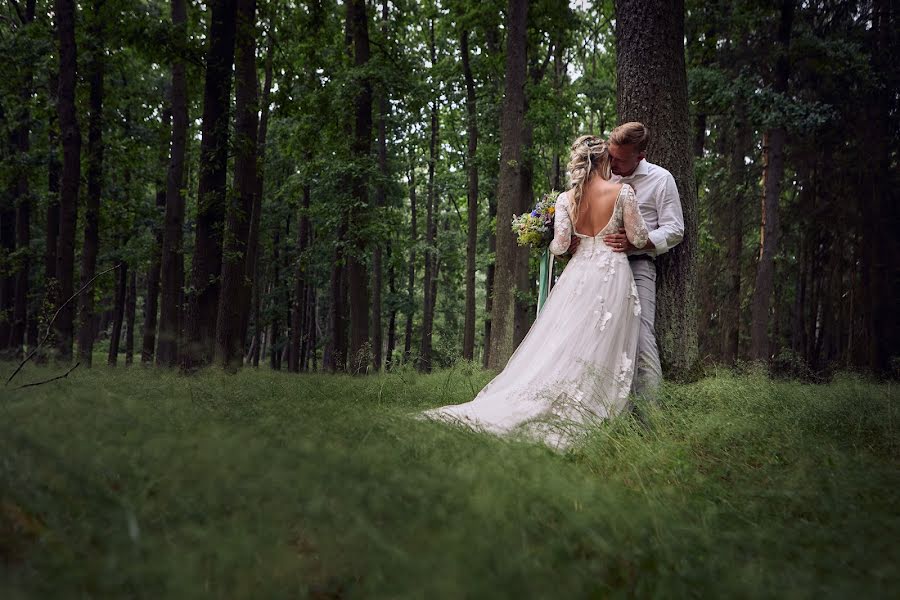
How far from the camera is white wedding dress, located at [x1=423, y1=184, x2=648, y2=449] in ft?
15.4

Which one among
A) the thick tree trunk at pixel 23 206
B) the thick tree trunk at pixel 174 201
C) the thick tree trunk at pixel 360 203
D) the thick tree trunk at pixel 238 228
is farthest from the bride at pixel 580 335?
the thick tree trunk at pixel 23 206

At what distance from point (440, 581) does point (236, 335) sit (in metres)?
9.86

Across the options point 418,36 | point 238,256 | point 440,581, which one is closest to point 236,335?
point 238,256

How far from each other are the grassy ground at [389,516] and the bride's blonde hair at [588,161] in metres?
2.94

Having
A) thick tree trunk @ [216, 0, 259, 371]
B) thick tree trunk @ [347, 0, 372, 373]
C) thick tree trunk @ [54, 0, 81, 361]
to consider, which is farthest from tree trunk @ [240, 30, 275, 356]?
thick tree trunk @ [54, 0, 81, 361]

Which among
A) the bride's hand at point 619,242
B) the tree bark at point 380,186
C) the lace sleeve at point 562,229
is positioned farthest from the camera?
the tree bark at point 380,186

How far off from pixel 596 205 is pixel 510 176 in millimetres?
6321

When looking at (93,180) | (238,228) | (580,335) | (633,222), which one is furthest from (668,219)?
(93,180)

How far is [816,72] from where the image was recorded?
1404 cm

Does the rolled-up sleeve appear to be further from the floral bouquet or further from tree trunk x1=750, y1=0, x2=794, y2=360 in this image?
tree trunk x1=750, y1=0, x2=794, y2=360

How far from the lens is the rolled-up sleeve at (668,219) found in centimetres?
539

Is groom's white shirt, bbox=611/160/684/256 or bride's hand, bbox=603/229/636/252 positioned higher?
groom's white shirt, bbox=611/160/684/256

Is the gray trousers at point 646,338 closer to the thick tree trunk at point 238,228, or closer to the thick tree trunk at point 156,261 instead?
the thick tree trunk at point 238,228

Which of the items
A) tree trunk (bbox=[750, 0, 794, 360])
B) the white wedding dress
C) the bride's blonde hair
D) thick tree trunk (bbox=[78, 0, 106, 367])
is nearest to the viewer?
the white wedding dress
